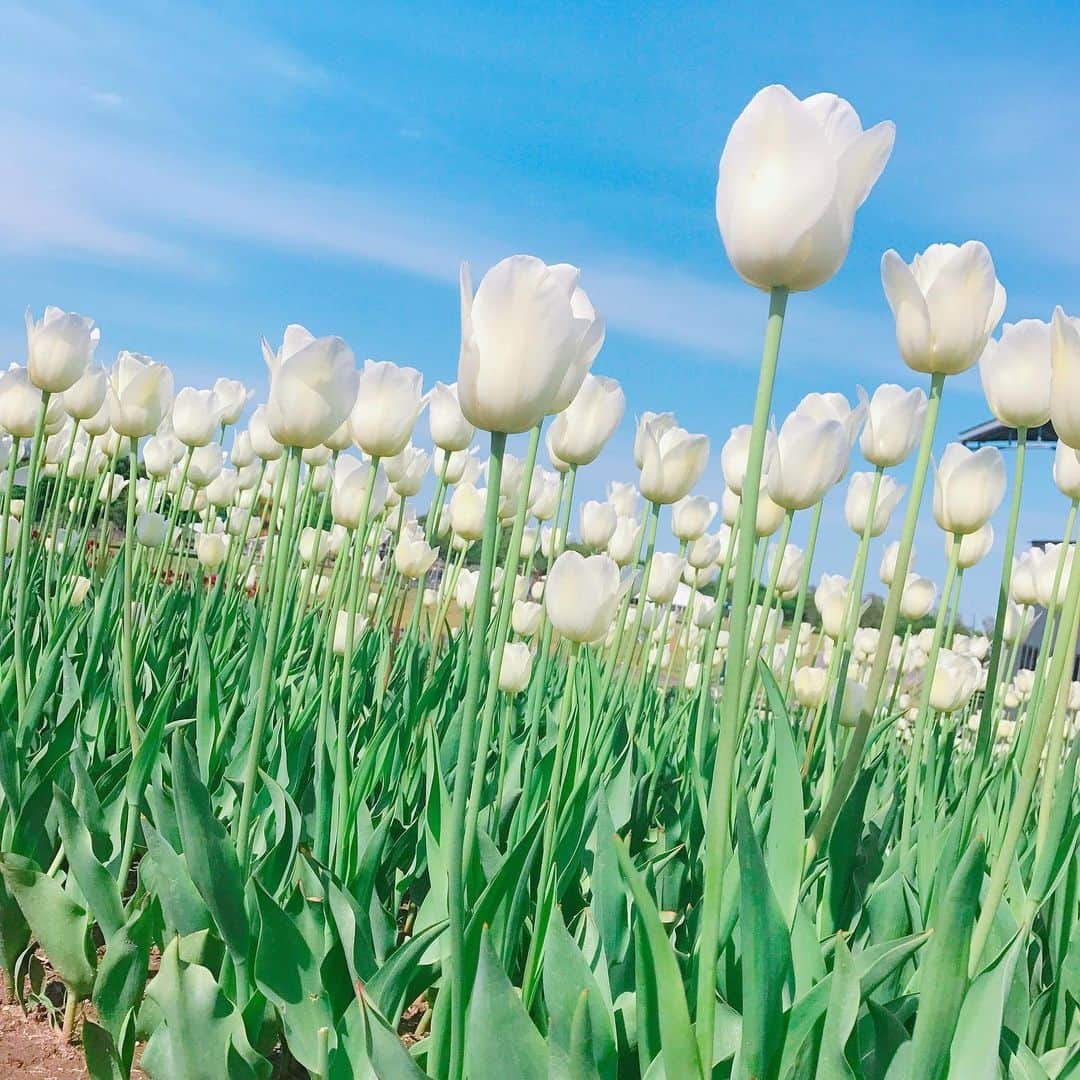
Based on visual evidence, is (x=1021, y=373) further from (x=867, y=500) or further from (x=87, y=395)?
(x=87, y=395)

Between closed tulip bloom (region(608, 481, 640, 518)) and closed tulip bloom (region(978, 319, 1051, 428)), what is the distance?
93.0 inches

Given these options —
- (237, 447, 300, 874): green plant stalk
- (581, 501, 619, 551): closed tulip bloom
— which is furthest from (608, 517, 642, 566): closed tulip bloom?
(237, 447, 300, 874): green plant stalk

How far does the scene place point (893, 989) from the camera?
166cm

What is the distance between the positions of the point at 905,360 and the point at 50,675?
1942mm

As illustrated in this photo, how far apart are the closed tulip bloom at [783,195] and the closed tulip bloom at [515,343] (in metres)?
0.20

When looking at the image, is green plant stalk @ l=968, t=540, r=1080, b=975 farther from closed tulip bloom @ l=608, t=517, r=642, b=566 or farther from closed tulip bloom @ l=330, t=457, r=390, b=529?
closed tulip bloom @ l=608, t=517, r=642, b=566

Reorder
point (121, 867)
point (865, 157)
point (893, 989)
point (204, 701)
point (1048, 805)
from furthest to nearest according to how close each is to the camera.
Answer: point (204, 701)
point (121, 867)
point (1048, 805)
point (893, 989)
point (865, 157)

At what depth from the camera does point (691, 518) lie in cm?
343

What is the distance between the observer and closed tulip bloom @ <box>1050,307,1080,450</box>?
1350 mm

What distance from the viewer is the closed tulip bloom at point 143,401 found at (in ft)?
8.20

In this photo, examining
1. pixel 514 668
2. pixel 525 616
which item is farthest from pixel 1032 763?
pixel 525 616

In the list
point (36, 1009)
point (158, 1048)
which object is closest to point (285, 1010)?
point (158, 1048)

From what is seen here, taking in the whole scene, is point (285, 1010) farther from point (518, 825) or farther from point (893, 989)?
point (893, 989)

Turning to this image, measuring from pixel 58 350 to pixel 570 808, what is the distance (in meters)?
1.53
